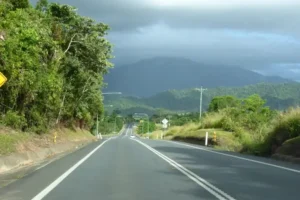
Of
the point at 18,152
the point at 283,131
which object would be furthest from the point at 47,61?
the point at 283,131

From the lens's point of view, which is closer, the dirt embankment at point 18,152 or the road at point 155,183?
the road at point 155,183

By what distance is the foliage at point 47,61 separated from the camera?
2155cm

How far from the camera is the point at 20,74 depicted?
71.1ft

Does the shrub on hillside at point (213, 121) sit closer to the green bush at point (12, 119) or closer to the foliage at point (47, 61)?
the foliage at point (47, 61)

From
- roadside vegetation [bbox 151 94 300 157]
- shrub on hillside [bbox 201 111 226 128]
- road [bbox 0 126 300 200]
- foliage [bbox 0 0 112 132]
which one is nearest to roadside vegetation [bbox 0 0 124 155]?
foliage [bbox 0 0 112 132]

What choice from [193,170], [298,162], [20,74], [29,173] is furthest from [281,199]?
[20,74]

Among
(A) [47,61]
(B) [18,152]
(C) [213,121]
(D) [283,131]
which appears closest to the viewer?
(B) [18,152]

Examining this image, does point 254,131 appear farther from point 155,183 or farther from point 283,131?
point 155,183

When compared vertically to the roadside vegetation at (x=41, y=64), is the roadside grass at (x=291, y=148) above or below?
below

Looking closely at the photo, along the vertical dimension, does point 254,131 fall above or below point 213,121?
below

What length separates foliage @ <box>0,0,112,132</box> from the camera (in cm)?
2155

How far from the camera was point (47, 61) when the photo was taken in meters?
31.5

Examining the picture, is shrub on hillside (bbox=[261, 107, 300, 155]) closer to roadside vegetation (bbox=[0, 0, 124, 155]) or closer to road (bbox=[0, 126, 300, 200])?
road (bbox=[0, 126, 300, 200])

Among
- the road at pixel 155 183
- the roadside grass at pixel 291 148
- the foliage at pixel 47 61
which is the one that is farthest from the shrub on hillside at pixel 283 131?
the foliage at pixel 47 61
